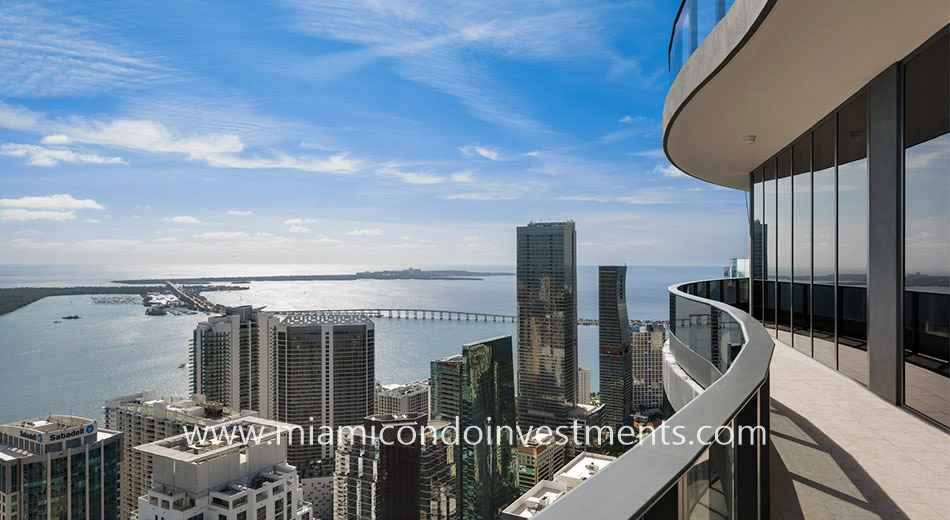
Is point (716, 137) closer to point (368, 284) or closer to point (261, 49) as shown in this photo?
point (261, 49)

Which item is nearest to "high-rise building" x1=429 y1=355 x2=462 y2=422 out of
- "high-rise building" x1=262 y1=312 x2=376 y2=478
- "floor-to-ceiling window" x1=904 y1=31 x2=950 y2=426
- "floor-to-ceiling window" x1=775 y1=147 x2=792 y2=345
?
"high-rise building" x1=262 y1=312 x2=376 y2=478

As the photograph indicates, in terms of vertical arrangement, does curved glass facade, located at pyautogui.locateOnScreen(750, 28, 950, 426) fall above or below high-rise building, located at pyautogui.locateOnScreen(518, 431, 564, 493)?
above

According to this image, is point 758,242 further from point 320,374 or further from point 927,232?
point 320,374

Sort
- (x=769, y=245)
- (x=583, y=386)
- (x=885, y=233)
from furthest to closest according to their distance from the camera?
(x=583, y=386) < (x=769, y=245) < (x=885, y=233)

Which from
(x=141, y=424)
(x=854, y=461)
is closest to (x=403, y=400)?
(x=141, y=424)

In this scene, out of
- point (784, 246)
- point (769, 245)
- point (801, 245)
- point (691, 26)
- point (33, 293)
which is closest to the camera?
point (691, 26)

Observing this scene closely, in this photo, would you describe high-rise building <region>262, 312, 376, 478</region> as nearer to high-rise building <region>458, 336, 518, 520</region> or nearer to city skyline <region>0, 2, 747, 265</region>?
high-rise building <region>458, 336, 518, 520</region>
